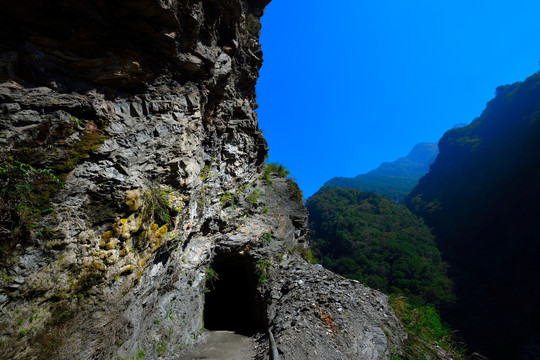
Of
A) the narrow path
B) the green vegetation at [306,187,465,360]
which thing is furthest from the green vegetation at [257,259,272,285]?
the green vegetation at [306,187,465,360]

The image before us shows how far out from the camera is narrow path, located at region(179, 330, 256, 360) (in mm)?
6461

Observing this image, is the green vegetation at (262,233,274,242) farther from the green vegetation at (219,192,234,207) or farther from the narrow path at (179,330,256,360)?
the narrow path at (179,330,256,360)

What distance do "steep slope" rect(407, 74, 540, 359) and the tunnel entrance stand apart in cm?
2928

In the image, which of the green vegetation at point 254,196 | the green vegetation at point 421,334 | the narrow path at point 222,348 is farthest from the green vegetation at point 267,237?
the green vegetation at point 421,334

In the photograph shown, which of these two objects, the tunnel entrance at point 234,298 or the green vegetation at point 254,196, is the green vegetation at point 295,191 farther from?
the tunnel entrance at point 234,298

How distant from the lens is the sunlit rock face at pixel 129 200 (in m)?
3.52

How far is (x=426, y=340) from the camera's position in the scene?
26.2 ft

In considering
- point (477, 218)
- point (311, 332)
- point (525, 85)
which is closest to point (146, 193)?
point (311, 332)

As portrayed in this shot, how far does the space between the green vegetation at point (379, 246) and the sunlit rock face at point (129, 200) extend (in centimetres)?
2696

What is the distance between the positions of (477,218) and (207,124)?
52.3 meters

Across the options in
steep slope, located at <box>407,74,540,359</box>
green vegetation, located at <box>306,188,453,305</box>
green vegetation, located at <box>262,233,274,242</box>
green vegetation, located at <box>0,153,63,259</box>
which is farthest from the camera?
green vegetation, located at <box>306,188,453,305</box>

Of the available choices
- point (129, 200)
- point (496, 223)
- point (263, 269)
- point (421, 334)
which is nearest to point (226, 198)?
point (263, 269)

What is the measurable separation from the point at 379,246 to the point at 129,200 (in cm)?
4334

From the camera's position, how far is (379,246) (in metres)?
39.9
